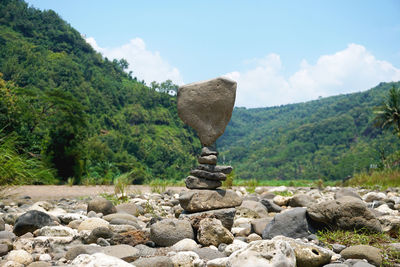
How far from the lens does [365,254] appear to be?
3.78 meters

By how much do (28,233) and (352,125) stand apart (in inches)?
2932

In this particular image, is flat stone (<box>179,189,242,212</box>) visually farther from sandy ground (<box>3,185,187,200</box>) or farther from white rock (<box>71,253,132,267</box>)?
sandy ground (<box>3,185,187,200</box>)

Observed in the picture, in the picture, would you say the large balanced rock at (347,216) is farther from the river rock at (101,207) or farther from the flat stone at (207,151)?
the river rock at (101,207)

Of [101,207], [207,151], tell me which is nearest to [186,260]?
[207,151]

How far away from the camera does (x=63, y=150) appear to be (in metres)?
18.9

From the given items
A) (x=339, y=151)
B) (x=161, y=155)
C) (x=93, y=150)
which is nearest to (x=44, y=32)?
(x=161, y=155)

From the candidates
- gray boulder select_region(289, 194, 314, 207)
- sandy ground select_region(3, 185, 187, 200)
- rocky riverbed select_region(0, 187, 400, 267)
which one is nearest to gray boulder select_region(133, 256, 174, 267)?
rocky riverbed select_region(0, 187, 400, 267)

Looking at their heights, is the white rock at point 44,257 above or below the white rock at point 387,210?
above

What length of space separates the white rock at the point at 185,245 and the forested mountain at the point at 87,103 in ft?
53.9

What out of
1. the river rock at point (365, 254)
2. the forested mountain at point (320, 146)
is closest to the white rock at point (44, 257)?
the river rock at point (365, 254)

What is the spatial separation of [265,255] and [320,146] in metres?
70.1

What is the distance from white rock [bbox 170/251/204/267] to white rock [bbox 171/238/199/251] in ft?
2.08

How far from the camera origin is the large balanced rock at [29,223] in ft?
16.2

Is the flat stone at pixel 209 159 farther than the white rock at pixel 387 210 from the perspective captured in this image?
No
